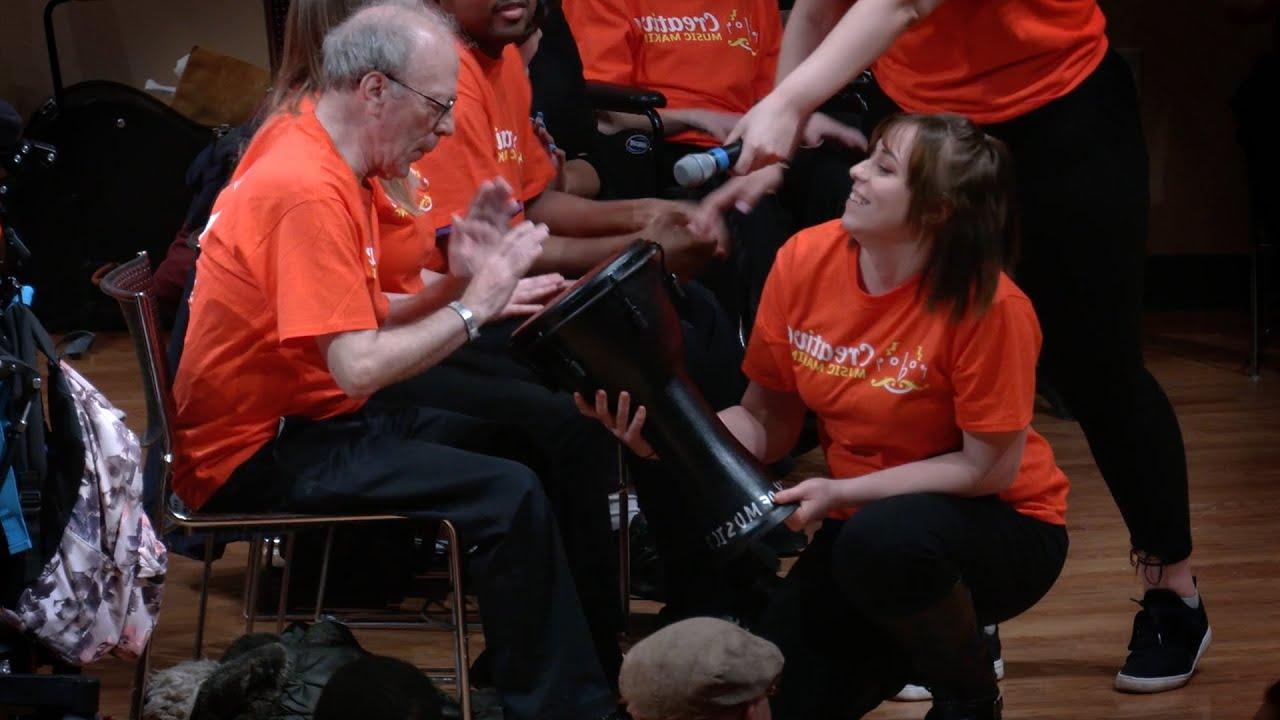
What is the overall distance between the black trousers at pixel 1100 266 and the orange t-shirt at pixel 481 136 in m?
0.71

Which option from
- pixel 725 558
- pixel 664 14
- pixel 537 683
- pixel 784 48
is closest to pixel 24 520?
pixel 537 683

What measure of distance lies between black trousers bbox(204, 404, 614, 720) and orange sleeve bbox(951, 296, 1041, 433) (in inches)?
25.1

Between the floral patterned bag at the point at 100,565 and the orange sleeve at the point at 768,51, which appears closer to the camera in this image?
the floral patterned bag at the point at 100,565

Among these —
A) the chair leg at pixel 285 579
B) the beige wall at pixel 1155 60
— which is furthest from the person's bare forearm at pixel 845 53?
the beige wall at pixel 1155 60

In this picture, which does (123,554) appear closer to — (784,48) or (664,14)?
(784,48)

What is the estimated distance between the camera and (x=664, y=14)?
418 centimetres

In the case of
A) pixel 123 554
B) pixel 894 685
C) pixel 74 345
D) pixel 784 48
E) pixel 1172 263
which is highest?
pixel 784 48

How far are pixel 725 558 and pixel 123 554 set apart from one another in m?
0.88

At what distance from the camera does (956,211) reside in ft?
8.26

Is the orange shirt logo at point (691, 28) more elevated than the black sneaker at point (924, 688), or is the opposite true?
the orange shirt logo at point (691, 28)

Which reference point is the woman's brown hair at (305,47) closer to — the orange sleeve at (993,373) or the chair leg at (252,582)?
the chair leg at (252,582)

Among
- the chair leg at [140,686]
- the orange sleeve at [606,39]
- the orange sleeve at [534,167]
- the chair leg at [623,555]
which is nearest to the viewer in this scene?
the chair leg at [140,686]

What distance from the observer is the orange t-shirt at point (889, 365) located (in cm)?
249

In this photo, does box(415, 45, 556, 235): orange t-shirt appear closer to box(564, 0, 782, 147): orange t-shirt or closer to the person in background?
the person in background
